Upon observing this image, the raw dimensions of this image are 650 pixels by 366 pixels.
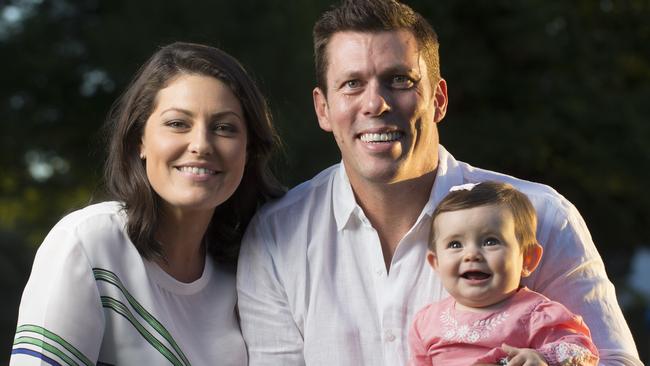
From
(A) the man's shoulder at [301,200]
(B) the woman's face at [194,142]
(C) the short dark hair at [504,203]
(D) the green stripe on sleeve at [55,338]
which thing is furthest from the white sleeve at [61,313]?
(C) the short dark hair at [504,203]

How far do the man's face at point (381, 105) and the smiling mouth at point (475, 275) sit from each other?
62 cm

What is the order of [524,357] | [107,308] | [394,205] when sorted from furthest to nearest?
[394,205] → [107,308] → [524,357]

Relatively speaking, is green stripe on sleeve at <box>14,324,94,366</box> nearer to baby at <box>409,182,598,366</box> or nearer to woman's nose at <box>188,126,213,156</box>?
woman's nose at <box>188,126,213,156</box>

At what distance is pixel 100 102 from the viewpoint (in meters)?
14.1

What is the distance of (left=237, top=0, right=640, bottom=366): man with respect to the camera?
3.65 metres

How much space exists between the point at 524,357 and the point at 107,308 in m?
1.44

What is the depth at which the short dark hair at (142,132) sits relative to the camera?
12.3ft

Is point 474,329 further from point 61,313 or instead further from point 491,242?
point 61,313

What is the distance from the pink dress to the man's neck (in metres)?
0.58

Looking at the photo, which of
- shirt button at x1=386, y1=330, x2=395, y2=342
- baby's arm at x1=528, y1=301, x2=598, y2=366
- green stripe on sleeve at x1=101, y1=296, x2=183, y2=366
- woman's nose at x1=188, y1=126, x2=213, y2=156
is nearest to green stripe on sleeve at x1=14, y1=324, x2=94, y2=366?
green stripe on sleeve at x1=101, y1=296, x2=183, y2=366

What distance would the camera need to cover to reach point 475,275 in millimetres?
3258

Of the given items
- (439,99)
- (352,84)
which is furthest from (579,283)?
(352,84)

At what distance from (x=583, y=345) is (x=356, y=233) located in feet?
3.46

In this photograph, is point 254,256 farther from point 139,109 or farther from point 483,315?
point 483,315
